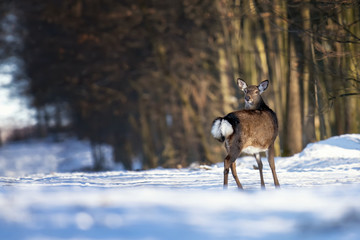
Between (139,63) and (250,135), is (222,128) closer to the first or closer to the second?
(250,135)

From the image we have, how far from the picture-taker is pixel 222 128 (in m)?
10.1

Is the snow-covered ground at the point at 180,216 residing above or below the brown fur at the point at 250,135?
below

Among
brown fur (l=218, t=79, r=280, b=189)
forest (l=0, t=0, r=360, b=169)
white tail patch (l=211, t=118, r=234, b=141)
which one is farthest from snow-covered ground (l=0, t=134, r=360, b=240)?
forest (l=0, t=0, r=360, b=169)

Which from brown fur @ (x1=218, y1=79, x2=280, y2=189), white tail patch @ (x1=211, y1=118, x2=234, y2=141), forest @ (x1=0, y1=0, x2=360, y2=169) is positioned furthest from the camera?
forest @ (x1=0, y1=0, x2=360, y2=169)

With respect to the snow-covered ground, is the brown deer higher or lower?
higher

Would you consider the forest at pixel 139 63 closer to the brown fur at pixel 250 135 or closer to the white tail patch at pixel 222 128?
the brown fur at pixel 250 135

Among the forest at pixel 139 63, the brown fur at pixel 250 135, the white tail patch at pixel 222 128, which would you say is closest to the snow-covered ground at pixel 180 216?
the white tail patch at pixel 222 128

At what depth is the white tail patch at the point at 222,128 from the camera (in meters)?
10.1

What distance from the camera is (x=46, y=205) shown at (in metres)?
6.19

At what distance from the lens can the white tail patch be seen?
10070 millimetres

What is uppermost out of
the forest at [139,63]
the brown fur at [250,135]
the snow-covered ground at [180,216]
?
the forest at [139,63]

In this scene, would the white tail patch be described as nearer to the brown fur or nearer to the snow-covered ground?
the brown fur

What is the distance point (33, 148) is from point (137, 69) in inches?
936

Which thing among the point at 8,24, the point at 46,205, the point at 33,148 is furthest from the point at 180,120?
the point at 46,205
